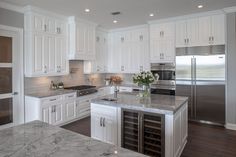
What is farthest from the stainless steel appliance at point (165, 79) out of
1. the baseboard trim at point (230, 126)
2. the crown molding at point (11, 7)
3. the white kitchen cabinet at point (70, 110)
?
the crown molding at point (11, 7)

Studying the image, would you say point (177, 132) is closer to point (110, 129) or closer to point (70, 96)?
point (110, 129)

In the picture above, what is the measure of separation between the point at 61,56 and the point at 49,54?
0.42 metres

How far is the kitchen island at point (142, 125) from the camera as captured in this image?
262 centimetres

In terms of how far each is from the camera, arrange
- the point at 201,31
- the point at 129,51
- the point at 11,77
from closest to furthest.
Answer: the point at 11,77, the point at 201,31, the point at 129,51

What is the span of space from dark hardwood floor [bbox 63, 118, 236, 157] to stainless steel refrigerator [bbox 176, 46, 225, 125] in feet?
1.13

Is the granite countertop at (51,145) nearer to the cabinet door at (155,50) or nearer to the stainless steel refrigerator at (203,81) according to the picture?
the stainless steel refrigerator at (203,81)

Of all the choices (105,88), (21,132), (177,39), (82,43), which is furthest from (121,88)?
(21,132)

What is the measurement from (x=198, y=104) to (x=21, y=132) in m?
4.43

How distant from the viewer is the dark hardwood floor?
322 cm

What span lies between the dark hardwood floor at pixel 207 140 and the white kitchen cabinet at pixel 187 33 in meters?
2.26

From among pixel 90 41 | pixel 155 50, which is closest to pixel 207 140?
pixel 155 50

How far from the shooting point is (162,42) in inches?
213

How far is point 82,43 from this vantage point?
5.43m

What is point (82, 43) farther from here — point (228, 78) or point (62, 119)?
point (228, 78)
